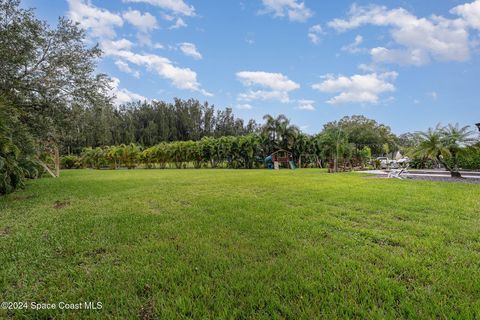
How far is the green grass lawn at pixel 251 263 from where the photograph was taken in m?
1.96

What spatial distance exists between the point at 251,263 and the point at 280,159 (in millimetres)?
24031

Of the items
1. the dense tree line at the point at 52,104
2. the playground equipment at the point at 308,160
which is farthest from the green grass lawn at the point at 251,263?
the playground equipment at the point at 308,160

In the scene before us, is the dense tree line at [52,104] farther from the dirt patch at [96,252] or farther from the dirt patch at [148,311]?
the dirt patch at [148,311]

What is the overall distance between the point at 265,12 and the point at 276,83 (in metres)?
11.6

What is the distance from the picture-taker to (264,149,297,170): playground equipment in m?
26.1

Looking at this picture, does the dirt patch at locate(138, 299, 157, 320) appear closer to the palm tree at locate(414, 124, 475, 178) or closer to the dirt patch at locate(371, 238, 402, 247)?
the dirt patch at locate(371, 238, 402, 247)

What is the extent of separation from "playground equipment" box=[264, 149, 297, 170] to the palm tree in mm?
14902

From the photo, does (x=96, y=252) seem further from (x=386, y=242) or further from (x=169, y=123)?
(x=169, y=123)

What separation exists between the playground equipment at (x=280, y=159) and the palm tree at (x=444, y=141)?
1490 cm

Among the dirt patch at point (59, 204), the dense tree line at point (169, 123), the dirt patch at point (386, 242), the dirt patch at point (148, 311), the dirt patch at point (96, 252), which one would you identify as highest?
the dense tree line at point (169, 123)

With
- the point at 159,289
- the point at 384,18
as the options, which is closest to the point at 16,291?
the point at 159,289

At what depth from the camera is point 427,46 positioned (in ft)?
35.4

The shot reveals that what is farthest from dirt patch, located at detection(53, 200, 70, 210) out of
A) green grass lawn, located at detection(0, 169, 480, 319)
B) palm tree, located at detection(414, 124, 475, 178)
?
palm tree, located at detection(414, 124, 475, 178)

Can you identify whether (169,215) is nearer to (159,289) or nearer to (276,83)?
(159,289)
